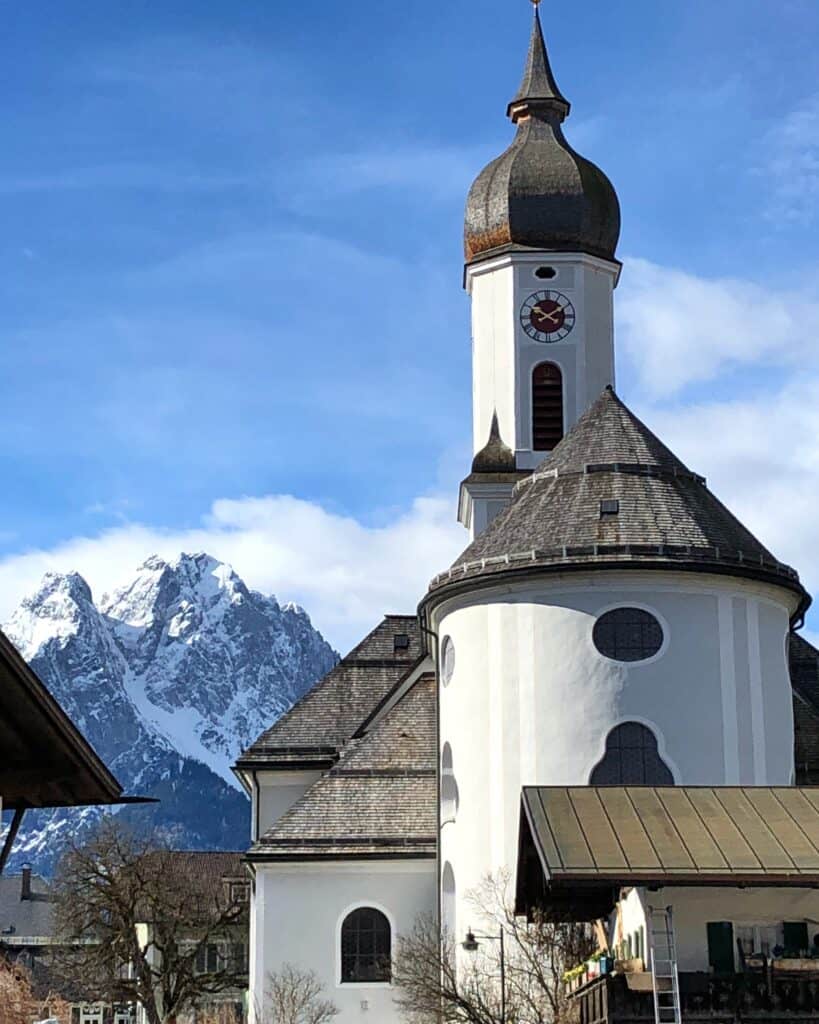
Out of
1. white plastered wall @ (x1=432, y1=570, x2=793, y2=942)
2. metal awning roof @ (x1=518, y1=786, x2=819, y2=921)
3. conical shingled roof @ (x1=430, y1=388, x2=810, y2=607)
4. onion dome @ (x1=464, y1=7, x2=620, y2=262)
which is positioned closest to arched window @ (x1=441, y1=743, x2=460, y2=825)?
white plastered wall @ (x1=432, y1=570, x2=793, y2=942)

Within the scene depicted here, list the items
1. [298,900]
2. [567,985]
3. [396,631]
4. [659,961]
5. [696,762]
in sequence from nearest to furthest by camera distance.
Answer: [659,961]
[567,985]
[696,762]
[298,900]
[396,631]

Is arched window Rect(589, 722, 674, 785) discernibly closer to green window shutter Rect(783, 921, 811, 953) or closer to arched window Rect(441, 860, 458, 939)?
arched window Rect(441, 860, 458, 939)

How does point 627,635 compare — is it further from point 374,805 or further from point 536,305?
point 536,305

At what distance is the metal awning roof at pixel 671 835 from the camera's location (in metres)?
23.0

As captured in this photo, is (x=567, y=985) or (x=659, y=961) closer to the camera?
(x=659, y=961)

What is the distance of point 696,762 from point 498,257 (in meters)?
20.0

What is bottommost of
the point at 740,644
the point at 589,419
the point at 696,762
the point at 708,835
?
the point at 708,835

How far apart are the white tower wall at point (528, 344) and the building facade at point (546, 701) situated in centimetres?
900

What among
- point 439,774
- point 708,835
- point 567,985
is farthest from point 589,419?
point 708,835

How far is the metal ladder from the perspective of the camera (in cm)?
2297

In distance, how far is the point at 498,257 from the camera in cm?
5247

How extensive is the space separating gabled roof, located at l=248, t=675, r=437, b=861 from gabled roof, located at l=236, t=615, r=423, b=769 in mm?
5300

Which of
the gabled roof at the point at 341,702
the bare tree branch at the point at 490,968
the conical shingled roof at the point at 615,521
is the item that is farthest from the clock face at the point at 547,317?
the bare tree branch at the point at 490,968

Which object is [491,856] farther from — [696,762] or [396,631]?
[396,631]
